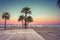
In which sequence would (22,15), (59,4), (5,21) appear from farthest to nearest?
(22,15) → (5,21) → (59,4)

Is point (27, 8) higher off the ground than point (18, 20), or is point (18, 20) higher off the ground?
point (27, 8)

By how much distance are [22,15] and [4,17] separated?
7897 mm

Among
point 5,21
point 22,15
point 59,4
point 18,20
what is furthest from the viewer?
point 18,20

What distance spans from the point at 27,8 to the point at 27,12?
A: 4.85 feet

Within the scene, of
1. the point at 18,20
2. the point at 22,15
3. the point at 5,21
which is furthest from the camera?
the point at 18,20

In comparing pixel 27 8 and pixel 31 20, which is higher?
pixel 27 8

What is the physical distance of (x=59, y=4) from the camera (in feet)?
50.3

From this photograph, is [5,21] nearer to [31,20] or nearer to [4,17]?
[4,17]

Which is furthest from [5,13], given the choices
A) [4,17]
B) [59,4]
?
[59,4]

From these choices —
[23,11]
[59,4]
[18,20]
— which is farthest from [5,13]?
[59,4]

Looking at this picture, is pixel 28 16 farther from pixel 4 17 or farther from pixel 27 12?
pixel 4 17

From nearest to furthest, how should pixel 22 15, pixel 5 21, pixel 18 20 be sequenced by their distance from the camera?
pixel 5 21 < pixel 22 15 < pixel 18 20

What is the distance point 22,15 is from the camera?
6706 cm

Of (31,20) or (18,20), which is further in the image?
(18,20)
